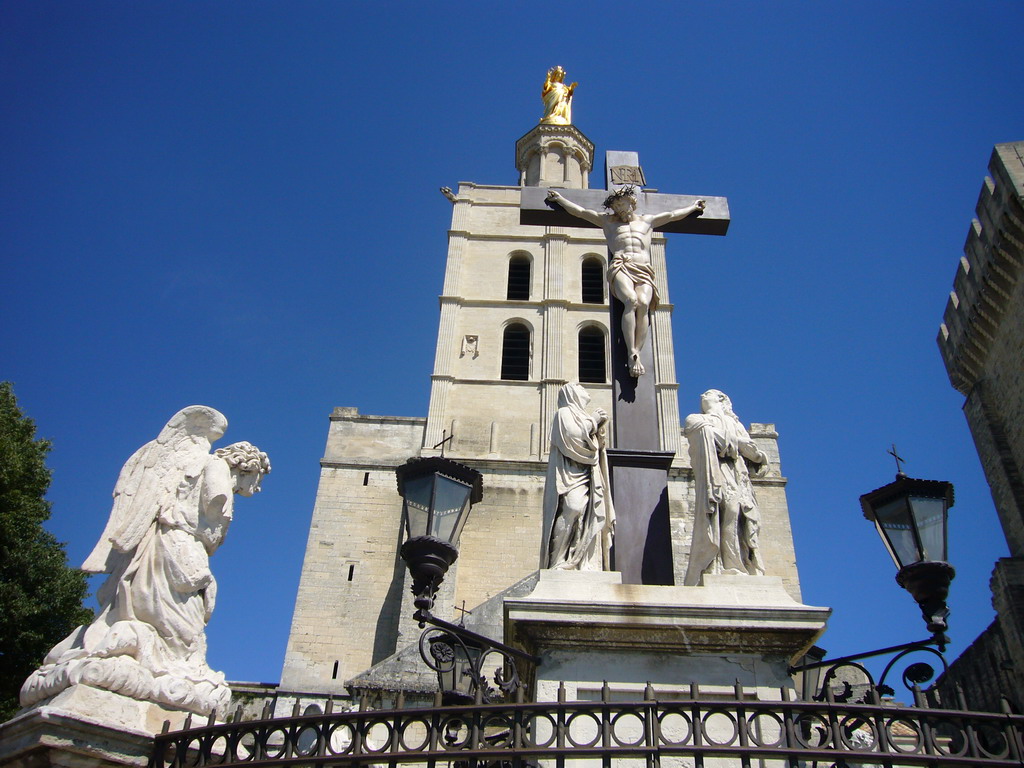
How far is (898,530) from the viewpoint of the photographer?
5043 mm

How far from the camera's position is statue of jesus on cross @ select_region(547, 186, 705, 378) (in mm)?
6051

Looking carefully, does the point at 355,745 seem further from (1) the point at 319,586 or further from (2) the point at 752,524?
(1) the point at 319,586

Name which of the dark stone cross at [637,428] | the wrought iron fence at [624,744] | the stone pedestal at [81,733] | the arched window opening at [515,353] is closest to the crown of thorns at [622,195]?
the dark stone cross at [637,428]

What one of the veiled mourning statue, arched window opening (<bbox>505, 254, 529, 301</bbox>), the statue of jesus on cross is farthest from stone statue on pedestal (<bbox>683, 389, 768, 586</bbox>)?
arched window opening (<bbox>505, 254, 529, 301</bbox>)

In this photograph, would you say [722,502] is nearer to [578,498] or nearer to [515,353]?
[578,498]

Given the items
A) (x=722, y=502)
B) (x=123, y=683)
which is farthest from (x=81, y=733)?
(x=722, y=502)

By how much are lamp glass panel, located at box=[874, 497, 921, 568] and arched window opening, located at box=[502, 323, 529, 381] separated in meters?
21.3

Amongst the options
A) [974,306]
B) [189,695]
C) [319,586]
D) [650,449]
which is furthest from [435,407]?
[189,695]

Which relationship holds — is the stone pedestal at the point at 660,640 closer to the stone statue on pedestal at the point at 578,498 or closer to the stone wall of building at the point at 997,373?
the stone statue on pedestal at the point at 578,498

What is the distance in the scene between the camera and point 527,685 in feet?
15.3

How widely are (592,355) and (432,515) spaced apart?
2302 cm

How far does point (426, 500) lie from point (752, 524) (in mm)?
1965

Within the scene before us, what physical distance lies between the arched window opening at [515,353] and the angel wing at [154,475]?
21.8 metres

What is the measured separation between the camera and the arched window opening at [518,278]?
29141 mm
